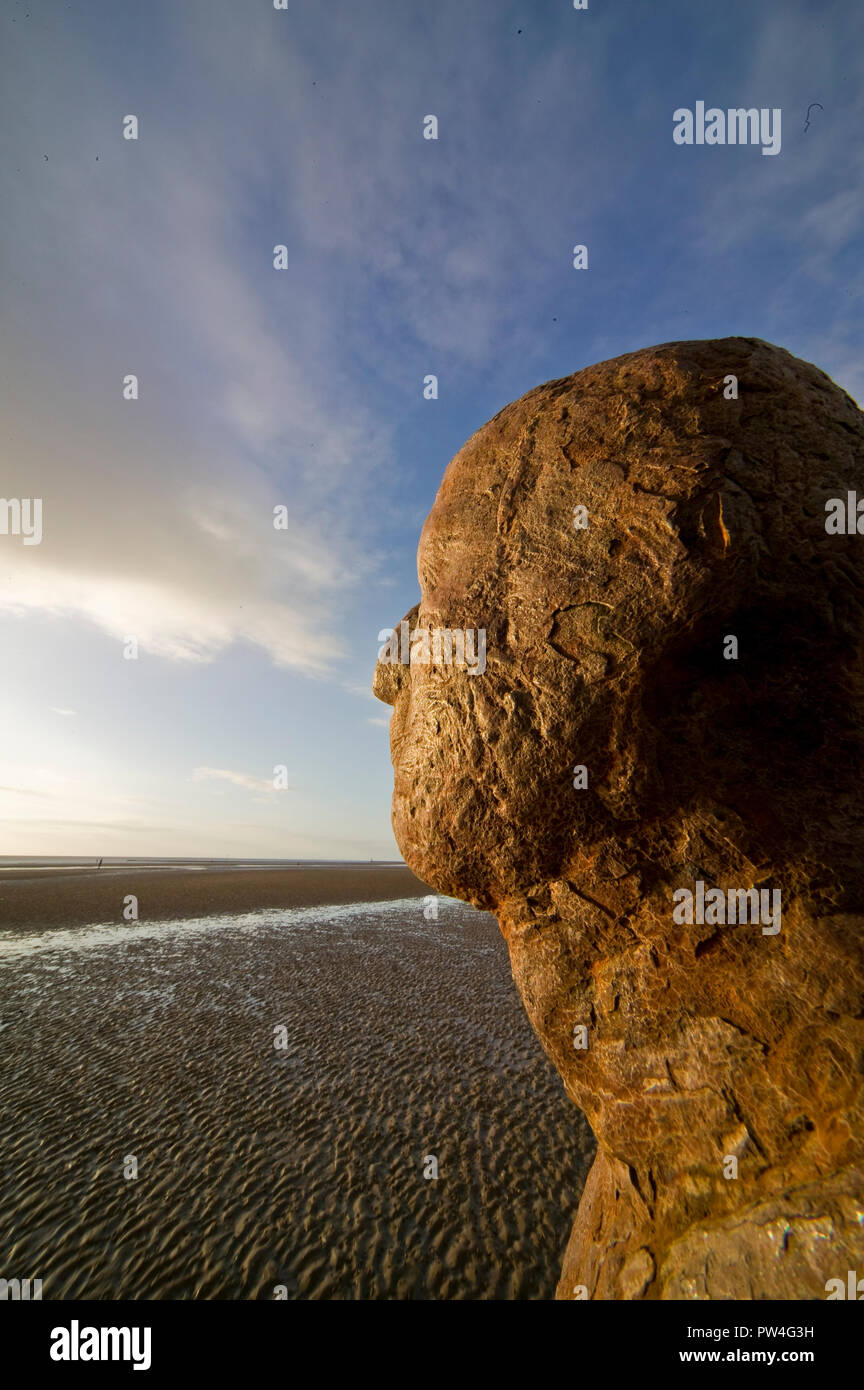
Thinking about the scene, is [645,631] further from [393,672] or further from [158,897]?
[158,897]

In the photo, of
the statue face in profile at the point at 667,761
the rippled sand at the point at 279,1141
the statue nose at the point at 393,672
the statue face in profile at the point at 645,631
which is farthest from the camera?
the statue nose at the point at 393,672

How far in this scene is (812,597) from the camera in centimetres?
406

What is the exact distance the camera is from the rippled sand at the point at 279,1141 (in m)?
5.30

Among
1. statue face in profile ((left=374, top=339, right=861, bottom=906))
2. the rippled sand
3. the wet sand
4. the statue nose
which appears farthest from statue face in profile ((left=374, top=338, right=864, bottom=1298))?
the wet sand

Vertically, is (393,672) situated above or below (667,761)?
above

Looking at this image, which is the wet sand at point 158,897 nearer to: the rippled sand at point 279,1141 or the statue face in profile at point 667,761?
the rippled sand at point 279,1141

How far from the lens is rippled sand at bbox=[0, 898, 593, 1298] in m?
5.30

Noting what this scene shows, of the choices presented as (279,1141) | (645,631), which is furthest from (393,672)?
(279,1141)

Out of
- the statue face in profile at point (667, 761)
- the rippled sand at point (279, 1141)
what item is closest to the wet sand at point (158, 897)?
the rippled sand at point (279, 1141)

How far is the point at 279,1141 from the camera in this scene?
7129 millimetres

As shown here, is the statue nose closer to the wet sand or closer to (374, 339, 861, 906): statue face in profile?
(374, 339, 861, 906): statue face in profile
